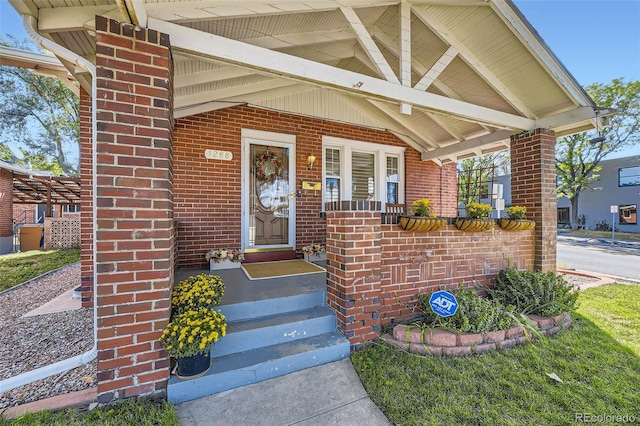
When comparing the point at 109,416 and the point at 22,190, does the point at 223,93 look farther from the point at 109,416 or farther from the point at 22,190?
the point at 22,190

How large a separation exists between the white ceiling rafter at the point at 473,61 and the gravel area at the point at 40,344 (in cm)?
505

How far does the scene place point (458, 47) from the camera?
11.1 feet

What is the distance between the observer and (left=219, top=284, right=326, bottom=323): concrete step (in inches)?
101

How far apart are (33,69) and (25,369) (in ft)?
10.2

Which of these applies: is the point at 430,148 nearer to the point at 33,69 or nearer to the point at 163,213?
the point at 163,213

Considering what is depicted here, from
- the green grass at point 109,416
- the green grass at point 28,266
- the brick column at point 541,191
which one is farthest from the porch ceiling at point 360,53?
the green grass at point 28,266

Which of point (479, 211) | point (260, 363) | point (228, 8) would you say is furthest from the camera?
point (479, 211)

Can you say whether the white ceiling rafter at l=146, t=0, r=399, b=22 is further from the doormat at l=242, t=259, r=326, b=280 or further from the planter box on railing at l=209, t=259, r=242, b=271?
the planter box on railing at l=209, t=259, r=242, b=271

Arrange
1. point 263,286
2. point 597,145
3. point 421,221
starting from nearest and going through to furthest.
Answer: point 421,221
point 263,286
point 597,145

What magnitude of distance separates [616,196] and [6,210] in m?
32.3

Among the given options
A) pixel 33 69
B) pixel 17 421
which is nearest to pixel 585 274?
pixel 17 421

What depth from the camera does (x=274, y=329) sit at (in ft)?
8.11

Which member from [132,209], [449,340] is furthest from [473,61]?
[132,209]

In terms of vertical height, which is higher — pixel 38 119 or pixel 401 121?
pixel 38 119
